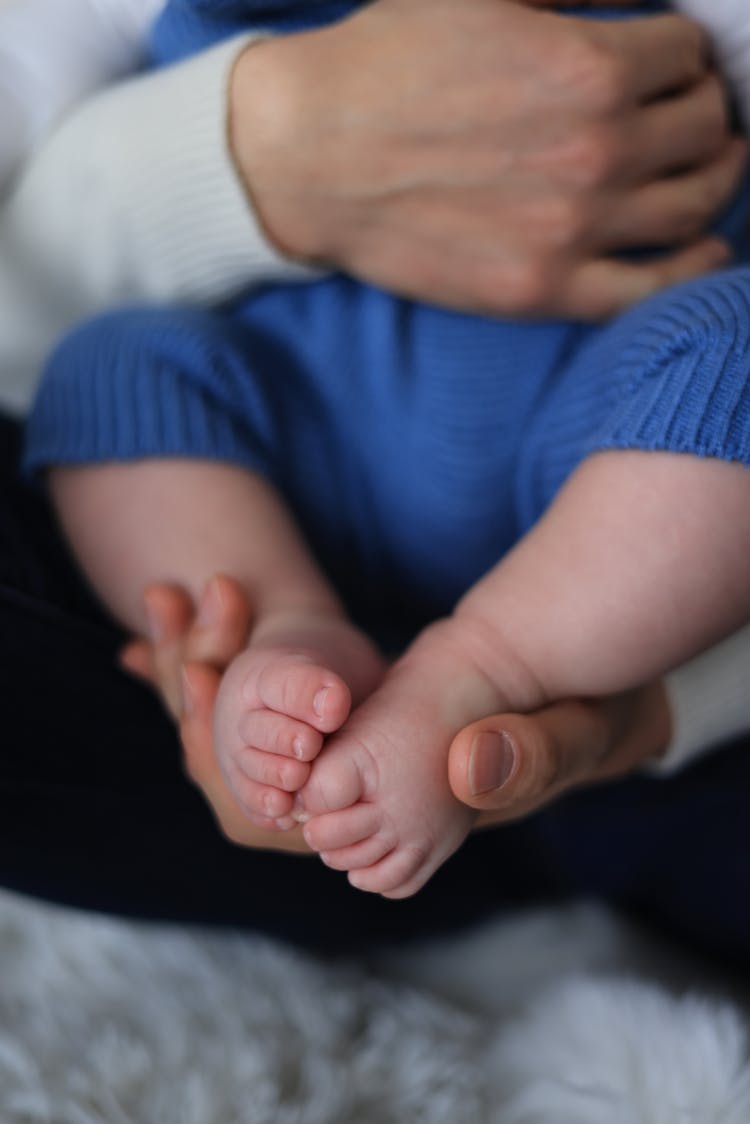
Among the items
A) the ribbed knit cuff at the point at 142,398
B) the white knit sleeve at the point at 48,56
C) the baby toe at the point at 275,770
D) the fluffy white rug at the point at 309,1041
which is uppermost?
the white knit sleeve at the point at 48,56

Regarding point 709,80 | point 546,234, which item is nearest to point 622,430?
point 546,234

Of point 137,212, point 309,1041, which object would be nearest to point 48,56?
point 137,212

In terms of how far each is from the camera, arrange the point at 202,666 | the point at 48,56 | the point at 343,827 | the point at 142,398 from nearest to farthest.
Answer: the point at 343,827 < the point at 202,666 < the point at 142,398 < the point at 48,56

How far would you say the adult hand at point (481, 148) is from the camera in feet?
2.43

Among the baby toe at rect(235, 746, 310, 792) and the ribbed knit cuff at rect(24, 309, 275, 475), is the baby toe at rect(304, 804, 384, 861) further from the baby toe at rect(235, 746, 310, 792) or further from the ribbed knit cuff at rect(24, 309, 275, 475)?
the ribbed knit cuff at rect(24, 309, 275, 475)

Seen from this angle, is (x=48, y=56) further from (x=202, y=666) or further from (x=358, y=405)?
(x=202, y=666)

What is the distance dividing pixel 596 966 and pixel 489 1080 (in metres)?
0.18

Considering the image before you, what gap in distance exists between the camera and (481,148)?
2.50 ft

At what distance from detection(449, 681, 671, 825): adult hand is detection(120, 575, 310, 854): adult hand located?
101 millimetres

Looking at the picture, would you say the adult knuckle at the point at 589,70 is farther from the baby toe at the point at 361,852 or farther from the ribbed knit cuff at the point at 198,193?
the baby toe at the point at 361,852

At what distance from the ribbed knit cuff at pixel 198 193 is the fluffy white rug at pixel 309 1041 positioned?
1.59ft

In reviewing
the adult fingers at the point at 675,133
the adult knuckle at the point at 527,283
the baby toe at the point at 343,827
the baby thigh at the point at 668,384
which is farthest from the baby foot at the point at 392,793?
the adult fingers at the point at 675,133

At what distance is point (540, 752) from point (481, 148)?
442mm

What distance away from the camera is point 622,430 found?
60 cm
